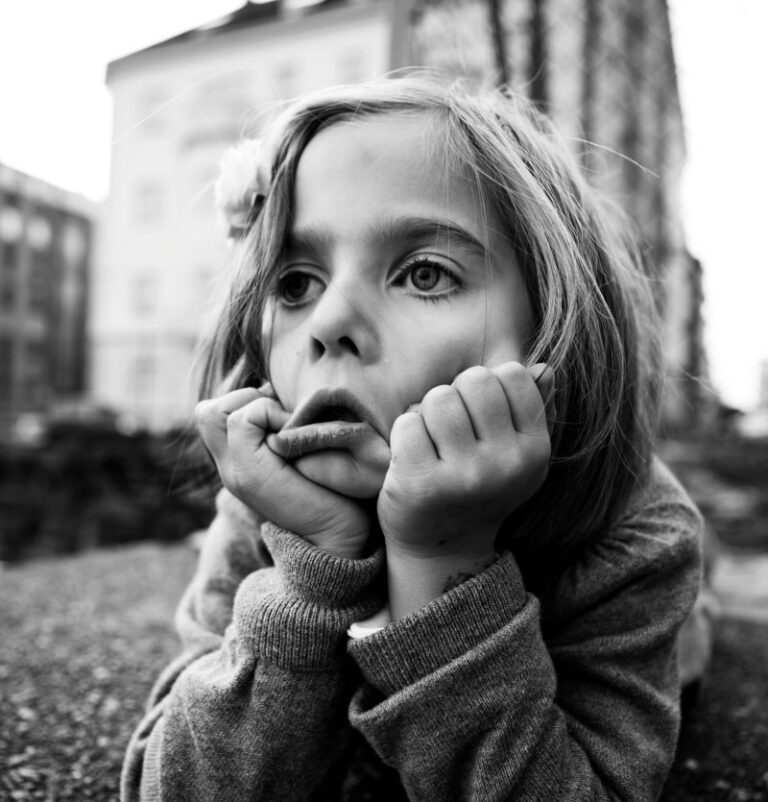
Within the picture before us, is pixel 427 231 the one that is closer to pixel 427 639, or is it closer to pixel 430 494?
pixel 430 494

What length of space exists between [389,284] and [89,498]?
2542 millimetres

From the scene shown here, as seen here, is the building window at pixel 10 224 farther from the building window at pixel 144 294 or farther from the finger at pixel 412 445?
the finger at pixel 412 445

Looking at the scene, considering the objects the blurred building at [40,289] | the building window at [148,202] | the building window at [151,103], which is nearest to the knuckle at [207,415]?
the building window at [148,202]

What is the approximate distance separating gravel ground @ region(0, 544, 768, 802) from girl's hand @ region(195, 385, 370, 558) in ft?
1.18

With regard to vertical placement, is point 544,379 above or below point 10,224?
below

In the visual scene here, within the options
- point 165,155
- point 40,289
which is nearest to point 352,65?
point 165,155

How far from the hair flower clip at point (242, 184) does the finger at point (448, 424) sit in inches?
12.6

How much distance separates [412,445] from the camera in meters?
0.52

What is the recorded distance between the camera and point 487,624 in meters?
0.53

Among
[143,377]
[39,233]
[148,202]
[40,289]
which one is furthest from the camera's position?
[40,289]

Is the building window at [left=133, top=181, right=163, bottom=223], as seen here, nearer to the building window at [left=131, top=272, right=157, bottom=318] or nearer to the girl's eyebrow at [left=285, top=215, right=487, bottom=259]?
the building window at [left=131, top=272, right=157, bottom=318]

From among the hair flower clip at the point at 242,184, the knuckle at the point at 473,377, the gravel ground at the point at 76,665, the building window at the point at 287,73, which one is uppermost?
the building window at the point at 287,73

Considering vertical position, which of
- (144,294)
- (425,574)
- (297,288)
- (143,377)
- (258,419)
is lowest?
(143,377)

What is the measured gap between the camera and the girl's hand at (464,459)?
515mm
